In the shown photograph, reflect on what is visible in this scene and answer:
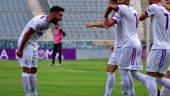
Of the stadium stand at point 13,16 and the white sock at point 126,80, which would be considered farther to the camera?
the stadium stand at point 13,16

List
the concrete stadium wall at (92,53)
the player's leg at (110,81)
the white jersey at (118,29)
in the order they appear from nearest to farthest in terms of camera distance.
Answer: the white jersey at (118,29) → the player's leg at (110,81) → the concrete stadium wall at (92,53)

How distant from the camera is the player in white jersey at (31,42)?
1126 centimetres

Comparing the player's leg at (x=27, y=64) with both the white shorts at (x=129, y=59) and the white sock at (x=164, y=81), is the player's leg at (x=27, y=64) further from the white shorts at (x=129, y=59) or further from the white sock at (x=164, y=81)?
the white sock at (x=164, y=81)

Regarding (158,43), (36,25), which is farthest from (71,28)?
(158,43)

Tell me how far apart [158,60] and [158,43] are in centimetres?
30

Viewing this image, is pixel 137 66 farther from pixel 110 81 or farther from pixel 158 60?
pixel 110 81

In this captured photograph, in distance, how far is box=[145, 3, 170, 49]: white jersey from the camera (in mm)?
11062

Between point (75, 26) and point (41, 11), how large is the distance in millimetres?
2433

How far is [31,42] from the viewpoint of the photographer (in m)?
11.9

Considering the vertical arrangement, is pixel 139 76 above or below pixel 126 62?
below

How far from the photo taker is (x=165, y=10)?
1114 centimetres

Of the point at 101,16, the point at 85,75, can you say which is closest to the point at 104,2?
the point at 101,16

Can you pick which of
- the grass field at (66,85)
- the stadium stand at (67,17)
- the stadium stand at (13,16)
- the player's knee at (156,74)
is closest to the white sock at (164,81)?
the player's knee at (156,74)

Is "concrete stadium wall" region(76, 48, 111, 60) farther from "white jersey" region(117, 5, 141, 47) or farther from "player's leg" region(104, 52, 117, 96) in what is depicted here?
"white jersey" region(117, 5, 141, 47)
